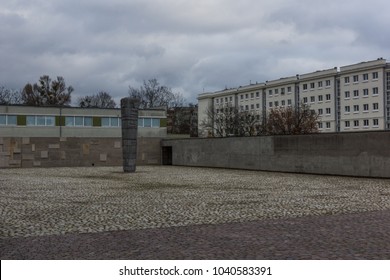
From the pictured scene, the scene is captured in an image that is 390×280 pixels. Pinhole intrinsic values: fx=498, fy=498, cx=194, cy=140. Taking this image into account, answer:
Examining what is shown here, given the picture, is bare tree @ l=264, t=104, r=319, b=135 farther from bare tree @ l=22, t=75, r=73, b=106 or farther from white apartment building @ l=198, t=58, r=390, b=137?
bare tree @ l=22, t=75, r=73, b=106

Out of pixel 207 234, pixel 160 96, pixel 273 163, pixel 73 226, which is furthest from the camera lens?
pixel 160 96

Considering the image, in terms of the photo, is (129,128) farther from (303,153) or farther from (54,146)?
(54,146)

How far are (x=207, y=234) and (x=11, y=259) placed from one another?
352 centimetres

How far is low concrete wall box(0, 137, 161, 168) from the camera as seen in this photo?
147 feet

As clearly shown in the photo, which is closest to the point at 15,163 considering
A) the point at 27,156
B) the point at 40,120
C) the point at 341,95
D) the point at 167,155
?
the point at 27,156

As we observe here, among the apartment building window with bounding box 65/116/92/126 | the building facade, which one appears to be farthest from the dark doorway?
the apartment building window with bounding box 65/116/92/126

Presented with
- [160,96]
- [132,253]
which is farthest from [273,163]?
[160,96]

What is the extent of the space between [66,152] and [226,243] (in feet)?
134

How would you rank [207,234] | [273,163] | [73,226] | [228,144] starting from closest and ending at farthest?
1. [207,234]
2. [73,226]
3. [273,163]
4. [228,144]

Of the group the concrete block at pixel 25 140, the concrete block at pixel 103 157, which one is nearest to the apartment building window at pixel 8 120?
the concrete block at pixel 25 140

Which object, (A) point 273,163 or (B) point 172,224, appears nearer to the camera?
(B) point 172,224

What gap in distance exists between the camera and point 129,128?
34.0 m

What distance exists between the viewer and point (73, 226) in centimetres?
1009
